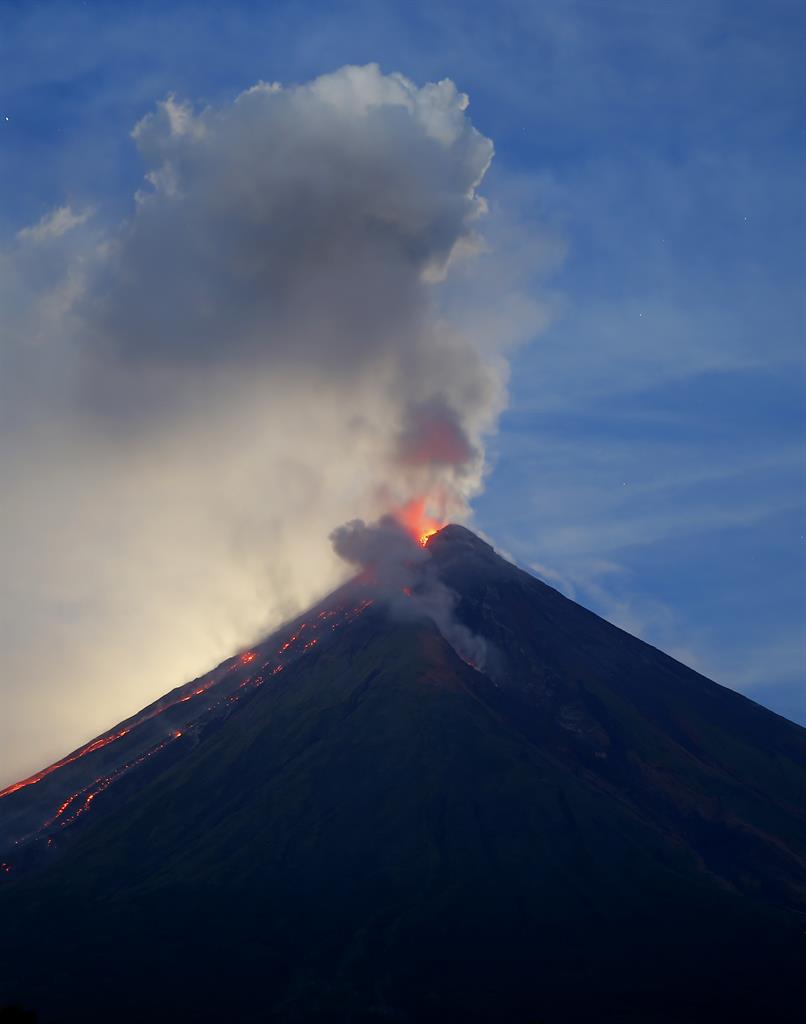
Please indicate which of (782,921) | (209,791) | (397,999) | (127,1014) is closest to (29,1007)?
(127,1014)

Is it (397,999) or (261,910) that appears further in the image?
(261,910)

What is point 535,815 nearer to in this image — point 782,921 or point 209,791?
point 782,921

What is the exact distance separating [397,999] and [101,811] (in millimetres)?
74476

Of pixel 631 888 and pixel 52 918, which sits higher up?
pixel 52 918

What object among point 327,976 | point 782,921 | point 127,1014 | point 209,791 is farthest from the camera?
point 209,791

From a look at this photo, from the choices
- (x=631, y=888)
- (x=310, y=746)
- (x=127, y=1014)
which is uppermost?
(x=310, y=746)

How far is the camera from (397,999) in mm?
128500

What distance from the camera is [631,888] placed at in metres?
Answer: 152

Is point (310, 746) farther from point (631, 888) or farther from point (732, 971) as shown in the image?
point (732, 971)

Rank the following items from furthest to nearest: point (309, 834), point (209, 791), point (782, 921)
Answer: point (209, 791) < point (309, 834) < point (782, 921)

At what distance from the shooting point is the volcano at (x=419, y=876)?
429ft

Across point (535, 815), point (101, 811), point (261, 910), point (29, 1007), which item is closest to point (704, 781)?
point (535, 815)

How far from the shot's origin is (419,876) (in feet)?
504

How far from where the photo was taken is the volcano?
13088cm
